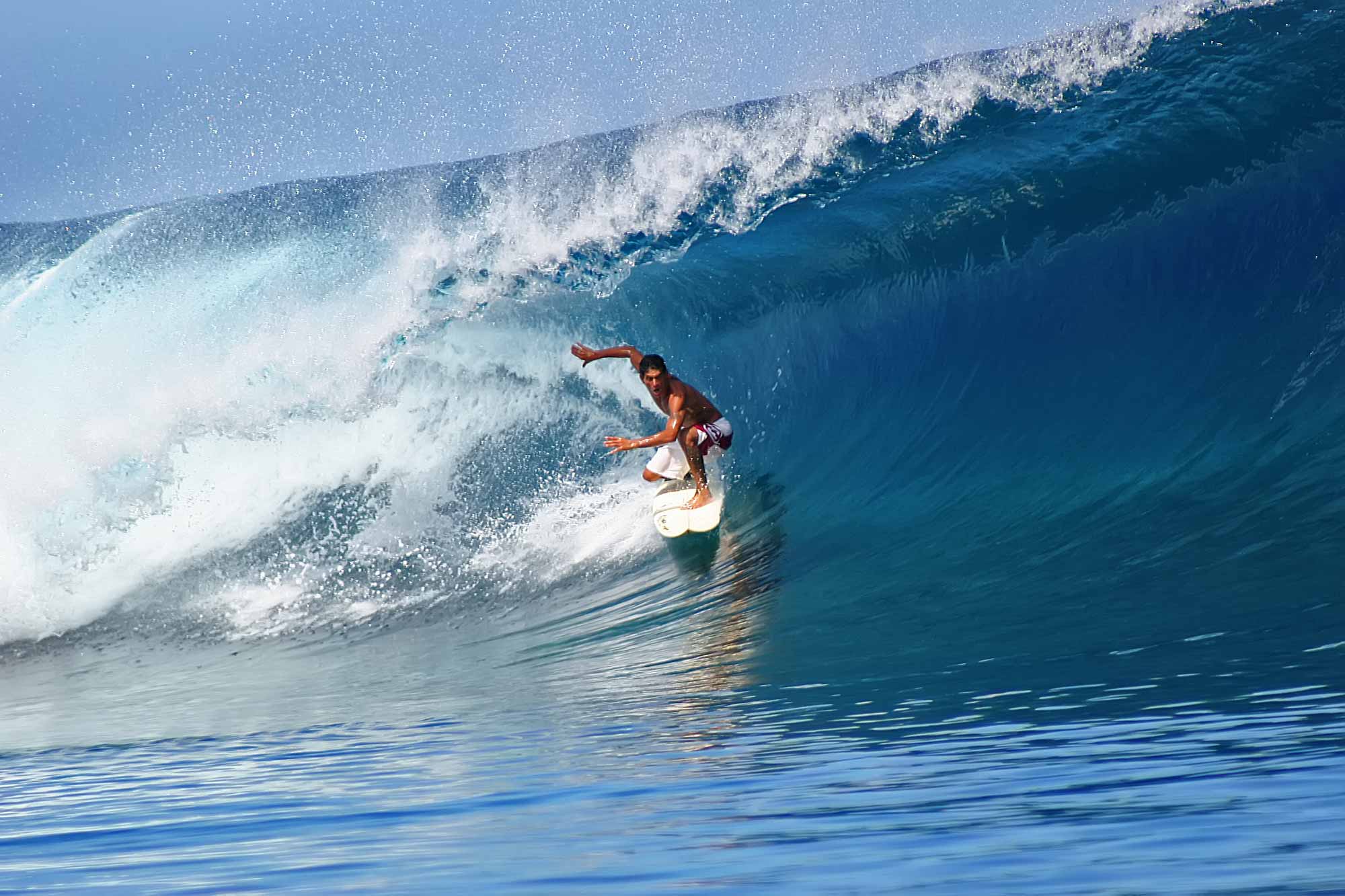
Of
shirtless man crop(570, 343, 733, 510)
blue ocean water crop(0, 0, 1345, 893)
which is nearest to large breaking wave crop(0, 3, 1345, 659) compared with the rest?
blue ocean water crop(0, 0, 1345, 893)

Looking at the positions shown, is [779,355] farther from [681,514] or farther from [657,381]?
[657,381]

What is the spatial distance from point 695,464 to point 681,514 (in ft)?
0.95

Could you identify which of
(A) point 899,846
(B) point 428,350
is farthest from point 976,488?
(A) point 899,846

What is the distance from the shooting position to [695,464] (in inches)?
279

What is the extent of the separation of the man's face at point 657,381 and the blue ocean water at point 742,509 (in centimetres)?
90

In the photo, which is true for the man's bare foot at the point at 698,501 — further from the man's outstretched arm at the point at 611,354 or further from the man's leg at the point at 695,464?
the man's outstretched arm at the point at 611,354

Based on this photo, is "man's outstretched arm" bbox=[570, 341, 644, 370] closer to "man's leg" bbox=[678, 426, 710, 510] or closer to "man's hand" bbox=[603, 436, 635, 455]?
"man's leg" bbox=[678, 426, 710, 510]

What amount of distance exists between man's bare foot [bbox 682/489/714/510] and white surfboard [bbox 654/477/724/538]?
2cm

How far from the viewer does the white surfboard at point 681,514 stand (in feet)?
23.1

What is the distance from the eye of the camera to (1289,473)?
6.16 m

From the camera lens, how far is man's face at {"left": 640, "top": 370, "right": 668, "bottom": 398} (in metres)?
6.67

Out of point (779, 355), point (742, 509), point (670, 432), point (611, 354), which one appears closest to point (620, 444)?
point (670, 432)

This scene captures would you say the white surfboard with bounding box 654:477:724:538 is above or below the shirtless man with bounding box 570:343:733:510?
below

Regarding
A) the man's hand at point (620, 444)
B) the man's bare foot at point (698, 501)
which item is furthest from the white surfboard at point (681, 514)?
the man's hand at point (620, 444)
